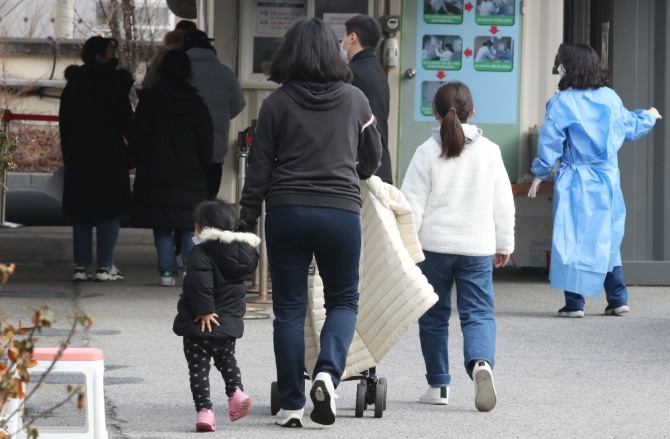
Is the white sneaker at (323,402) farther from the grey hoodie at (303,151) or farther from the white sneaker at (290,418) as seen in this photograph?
the grey hoodie at (303,151)

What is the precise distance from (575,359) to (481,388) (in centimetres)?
171

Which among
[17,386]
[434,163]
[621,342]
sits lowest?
[621,342]

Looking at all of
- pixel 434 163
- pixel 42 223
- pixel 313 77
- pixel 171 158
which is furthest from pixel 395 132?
pixel 42 223

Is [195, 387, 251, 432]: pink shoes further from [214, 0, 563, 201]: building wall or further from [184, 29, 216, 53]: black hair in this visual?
[214, 0, 563, 201]: building wall

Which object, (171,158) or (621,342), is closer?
(621,342)

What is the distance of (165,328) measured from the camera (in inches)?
343

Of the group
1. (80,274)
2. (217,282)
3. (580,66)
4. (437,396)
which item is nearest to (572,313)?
(580,66)

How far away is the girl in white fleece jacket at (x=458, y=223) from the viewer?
6.38m

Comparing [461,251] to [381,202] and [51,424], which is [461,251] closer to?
[381,202]

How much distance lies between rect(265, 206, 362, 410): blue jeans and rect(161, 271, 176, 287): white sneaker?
5.08 m

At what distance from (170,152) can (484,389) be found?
467 centimetres

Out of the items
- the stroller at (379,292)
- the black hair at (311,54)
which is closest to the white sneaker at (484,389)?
the stroller at (379,292)

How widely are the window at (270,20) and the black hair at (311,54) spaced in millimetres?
5017

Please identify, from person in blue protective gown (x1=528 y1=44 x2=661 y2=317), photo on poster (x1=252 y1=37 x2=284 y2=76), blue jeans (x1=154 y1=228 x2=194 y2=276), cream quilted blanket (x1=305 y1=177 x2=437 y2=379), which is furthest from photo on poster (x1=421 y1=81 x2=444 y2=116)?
cream quilted blanket (x1=305 y1=177 x2=437 y2=379)
